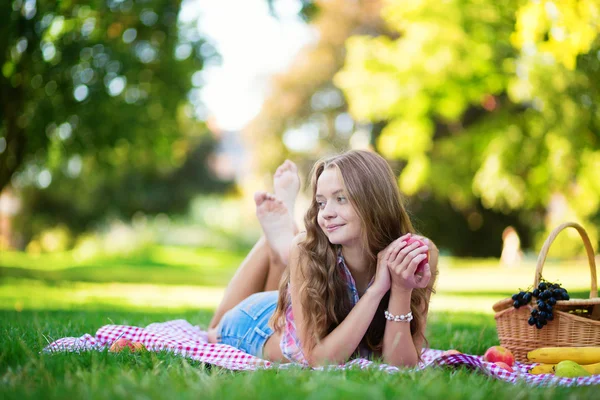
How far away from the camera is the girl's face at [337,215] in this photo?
10.3 feet

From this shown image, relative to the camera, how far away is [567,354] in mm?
3432

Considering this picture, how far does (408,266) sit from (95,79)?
10.1 meters

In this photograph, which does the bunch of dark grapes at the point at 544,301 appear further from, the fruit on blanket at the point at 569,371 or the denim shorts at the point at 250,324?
the denim shorts at the point at 250,324

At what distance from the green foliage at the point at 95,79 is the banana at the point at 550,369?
959 cm

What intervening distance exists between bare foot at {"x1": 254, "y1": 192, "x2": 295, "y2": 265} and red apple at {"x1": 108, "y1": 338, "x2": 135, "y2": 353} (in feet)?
3.80

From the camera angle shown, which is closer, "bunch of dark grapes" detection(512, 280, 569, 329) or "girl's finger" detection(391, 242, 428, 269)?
"girl's finger" detection(391, 242, 428, 269)

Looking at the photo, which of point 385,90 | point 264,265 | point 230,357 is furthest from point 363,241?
point 385,90

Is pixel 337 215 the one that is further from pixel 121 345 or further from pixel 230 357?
pixel 121 345

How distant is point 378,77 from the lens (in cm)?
1299

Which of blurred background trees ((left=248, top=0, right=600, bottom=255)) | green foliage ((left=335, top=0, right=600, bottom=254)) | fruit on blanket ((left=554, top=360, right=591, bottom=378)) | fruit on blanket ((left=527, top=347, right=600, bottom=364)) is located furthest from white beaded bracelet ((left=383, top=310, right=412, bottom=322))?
green foliage ((left=335, top=0, right=600, bottom=254))

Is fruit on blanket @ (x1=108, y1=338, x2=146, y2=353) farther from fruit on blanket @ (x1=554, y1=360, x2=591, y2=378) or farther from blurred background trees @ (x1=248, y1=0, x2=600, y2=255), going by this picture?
blurred background trees @ (x1=248, y1=0, x2=600, y2=255)

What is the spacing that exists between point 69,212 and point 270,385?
23.7 meters

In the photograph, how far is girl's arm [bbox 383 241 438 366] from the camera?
9.49 ft

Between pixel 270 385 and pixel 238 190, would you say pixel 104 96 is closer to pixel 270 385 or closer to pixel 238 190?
pixel 270 385
